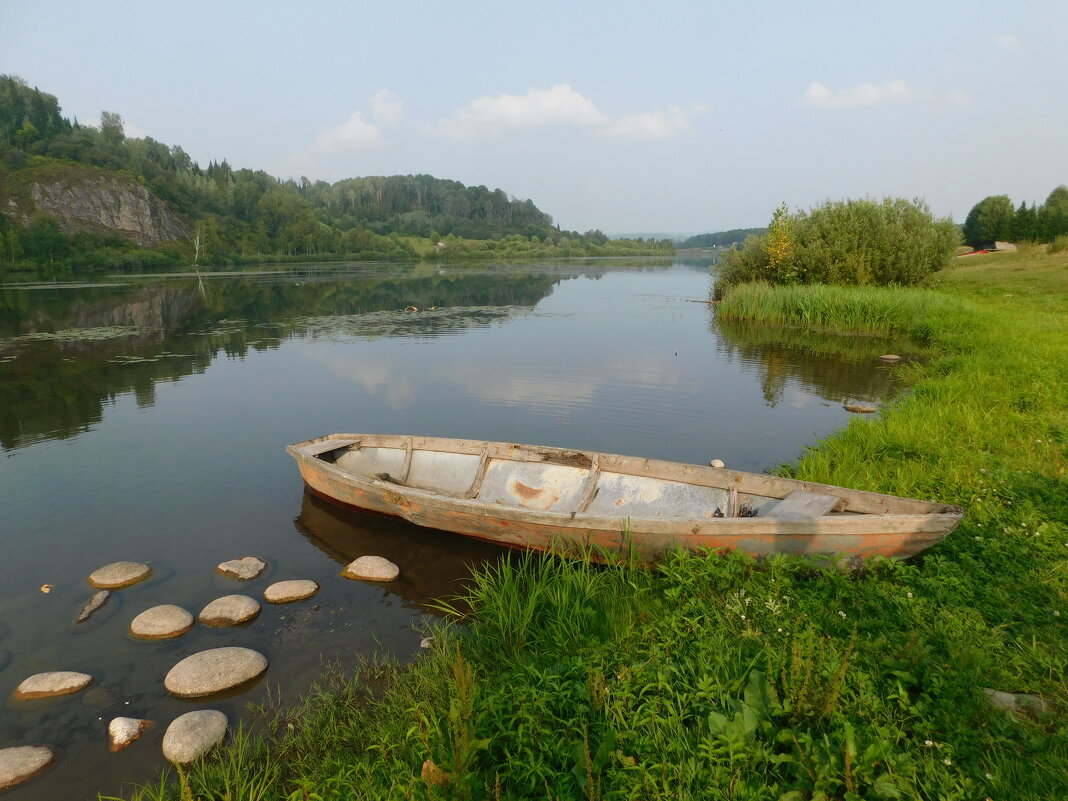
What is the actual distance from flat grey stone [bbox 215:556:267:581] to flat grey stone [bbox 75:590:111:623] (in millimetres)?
1067

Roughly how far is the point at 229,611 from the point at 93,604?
1.51m

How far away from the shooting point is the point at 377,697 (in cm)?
475

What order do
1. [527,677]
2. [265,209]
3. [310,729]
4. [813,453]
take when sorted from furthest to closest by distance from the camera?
[265,209], [813,453], [310,729], [527,677]

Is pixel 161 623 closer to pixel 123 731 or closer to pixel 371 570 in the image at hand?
pixel 123 731

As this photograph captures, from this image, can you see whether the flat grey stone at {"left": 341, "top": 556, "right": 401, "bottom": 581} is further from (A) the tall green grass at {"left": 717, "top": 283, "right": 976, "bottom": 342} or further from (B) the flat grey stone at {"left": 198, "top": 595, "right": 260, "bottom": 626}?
(A) the tall green grass at {"left": 717, "top": 283, "right": 976, "bottom": 342}

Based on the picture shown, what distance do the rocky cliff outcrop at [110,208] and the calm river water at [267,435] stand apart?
76.1 meters

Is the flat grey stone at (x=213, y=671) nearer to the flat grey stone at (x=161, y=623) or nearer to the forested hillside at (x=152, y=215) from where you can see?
the flat grey stone at (x=161, y=623)

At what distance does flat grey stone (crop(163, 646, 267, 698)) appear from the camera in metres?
4.88

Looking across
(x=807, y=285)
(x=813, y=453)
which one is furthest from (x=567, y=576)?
(x=807, y=285)

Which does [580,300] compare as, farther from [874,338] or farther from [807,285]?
[874,338]

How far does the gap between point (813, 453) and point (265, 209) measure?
395 feet

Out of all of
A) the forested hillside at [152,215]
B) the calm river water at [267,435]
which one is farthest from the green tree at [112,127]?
the calm river water at [267,435]

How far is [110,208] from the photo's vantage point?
92.2 meters

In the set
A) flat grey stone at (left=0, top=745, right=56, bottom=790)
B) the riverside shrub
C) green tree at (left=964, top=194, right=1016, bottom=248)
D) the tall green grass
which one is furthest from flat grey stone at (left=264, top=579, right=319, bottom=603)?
green tree at (left=964, top=194, right=1016, bottom=248)
